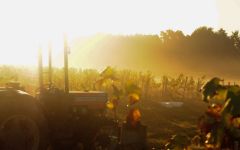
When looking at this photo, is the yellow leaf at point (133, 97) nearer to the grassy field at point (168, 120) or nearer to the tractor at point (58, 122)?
the tractor at point (58, 122)

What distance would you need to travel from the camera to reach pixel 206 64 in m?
88.0

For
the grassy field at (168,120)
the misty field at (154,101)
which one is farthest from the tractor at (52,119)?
the grassy field at (168,120)

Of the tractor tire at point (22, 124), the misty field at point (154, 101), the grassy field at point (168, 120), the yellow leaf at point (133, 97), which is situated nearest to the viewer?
the yellow leaf at point (133, 97)

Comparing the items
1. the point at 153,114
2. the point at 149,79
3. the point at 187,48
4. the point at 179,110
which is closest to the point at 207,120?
the point at 153,114

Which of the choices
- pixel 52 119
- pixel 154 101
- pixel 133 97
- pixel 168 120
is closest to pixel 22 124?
pixel 52 119

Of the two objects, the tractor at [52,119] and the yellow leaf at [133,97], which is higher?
the yellow leaf at [133,97]

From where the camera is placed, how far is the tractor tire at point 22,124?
22.9 feet

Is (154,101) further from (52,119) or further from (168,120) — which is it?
(52,119)

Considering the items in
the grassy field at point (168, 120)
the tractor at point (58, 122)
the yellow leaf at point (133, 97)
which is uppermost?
the yellow leaf at point (133, 97)

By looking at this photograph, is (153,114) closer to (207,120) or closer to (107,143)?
(107,143)

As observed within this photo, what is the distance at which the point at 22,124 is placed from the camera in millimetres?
7129

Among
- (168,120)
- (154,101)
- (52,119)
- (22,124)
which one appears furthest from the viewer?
(154,101)

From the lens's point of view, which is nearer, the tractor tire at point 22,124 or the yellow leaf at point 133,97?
the yellow leaf at point 133,97

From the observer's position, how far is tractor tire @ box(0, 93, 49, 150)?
697cm
